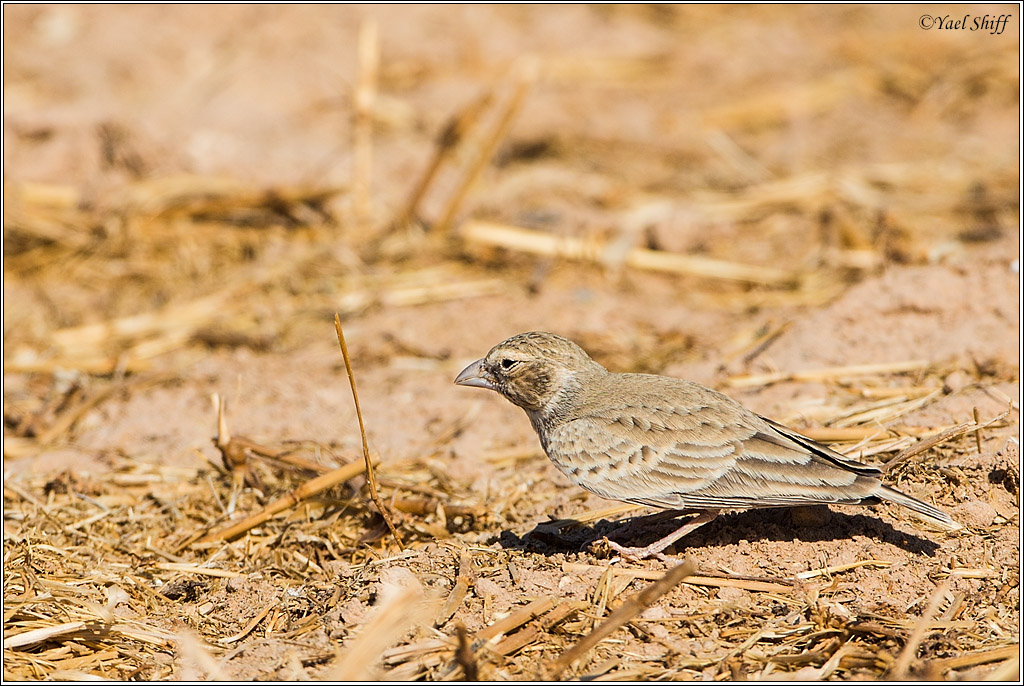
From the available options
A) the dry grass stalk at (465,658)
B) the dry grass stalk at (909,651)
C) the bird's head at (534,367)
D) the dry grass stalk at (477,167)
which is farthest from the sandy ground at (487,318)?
the bird's head at (534,367)

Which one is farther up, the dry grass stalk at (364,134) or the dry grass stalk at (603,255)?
the dry grass stalk at (364,134)

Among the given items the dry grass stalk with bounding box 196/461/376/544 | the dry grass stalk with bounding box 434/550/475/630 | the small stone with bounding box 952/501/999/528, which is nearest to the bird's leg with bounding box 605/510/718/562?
the dry grass stalk with bounding box 434/550/475/630

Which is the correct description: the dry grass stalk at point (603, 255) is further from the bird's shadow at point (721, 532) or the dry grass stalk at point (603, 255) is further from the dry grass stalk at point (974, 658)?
the dry grass stalk at point (974, 658)

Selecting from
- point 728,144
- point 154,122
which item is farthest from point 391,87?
point 728,144

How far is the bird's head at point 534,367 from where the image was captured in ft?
17.0

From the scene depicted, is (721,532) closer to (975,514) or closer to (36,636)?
(975,514)

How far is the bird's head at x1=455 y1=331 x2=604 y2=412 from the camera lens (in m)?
5.19

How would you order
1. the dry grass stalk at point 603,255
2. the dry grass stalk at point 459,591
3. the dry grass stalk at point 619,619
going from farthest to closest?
the dry grass stalk at point 603,255 → the dry grass stalk at point 459,591 → the dry grass stalk at point 619,619

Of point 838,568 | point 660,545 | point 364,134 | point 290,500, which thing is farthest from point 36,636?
point 364,134

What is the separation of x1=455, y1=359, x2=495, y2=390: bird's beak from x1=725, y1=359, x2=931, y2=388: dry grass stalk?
1.73m

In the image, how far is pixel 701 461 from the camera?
14.9ft

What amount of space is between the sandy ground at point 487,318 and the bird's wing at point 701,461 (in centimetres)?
35

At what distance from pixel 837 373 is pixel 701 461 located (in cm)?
198

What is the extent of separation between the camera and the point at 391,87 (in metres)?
12.0
